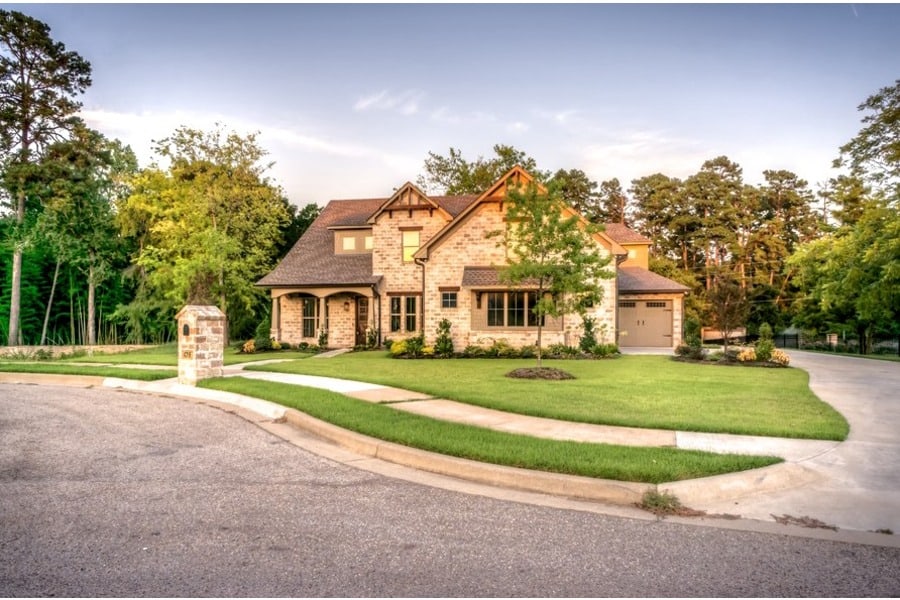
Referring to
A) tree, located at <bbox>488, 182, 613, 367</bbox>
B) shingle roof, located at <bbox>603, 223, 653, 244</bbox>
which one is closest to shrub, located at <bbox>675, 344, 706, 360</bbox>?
tree, located at <bbox>488, 182, 613, 367</bbox>

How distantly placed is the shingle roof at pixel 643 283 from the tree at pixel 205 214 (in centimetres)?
1956

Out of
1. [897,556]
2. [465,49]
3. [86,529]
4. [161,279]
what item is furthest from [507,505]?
[161,279]

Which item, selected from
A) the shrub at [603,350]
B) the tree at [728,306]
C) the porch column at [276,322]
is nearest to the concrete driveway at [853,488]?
the tree at [728,306]

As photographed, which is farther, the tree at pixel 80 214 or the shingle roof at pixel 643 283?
the tree at pixel 80 214

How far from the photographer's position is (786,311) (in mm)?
42031

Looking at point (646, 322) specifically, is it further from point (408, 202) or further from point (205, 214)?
point (205, 214)

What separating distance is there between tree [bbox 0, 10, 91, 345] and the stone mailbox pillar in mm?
22157

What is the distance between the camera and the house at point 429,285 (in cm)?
2253

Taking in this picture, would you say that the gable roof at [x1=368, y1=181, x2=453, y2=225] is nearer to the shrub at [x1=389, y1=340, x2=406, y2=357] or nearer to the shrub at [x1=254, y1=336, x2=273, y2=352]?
the shrub at [x1=389, y1=340, x2=406, y2=357]

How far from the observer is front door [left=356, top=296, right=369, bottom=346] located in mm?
26281

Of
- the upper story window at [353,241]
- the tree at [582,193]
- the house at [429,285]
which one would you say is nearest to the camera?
the house at [429,285]

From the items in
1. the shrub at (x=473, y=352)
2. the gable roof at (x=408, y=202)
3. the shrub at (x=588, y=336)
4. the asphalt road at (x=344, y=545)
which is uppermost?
the gable roof at (x=408, y=202)

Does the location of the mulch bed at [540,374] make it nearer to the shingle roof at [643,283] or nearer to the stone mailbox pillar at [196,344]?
the stone mailbox pillar at [196,344]

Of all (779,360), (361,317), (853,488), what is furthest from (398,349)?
(853,488)
